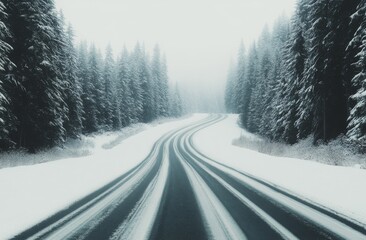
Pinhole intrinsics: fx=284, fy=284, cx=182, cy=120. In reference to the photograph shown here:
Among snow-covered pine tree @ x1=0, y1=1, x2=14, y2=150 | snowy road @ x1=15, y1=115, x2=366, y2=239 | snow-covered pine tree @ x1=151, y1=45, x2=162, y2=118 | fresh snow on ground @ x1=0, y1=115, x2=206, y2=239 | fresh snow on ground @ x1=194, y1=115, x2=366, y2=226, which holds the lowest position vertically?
fresh snow on ground @ x1=194, y1=115, x2=366, y2=226

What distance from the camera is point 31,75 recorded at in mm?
19484

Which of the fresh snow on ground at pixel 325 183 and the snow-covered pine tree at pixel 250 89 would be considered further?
the snow-covered pine tree at pixel 250 89

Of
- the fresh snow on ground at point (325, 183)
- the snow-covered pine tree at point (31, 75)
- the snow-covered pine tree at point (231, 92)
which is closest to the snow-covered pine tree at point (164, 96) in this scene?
the snow-covered pine tree at point (231, 92)

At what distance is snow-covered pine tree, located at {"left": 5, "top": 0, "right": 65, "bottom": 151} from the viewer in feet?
62.5

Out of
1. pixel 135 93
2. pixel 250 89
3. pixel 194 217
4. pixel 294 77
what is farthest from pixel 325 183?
pixel 250 89

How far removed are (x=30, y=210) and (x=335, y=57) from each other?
20596 mm

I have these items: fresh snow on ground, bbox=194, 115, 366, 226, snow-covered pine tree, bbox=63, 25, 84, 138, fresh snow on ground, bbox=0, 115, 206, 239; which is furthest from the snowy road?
snow-covered pine tree, bbox=63, 25, 84, 138

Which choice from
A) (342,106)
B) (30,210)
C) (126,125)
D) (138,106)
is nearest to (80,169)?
(30,210)

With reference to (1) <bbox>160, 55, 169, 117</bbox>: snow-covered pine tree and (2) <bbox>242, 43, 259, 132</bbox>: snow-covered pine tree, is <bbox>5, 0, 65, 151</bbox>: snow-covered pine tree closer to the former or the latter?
(2) <bbox>242, 43, 259, 132</bbox>: snow-covered pine tree

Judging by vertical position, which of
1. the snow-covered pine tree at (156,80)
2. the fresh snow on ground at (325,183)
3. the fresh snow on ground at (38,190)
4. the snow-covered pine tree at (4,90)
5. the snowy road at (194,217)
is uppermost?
the snow-covered pine tree at (156,80)

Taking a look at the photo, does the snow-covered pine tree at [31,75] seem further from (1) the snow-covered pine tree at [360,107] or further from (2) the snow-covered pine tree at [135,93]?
(2) the snow-covered pine tree at [135,93]

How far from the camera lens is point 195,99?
154 m

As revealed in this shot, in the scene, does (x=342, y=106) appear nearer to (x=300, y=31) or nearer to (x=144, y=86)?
(x=300, y=31)

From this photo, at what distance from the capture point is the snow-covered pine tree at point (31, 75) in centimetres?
1905
